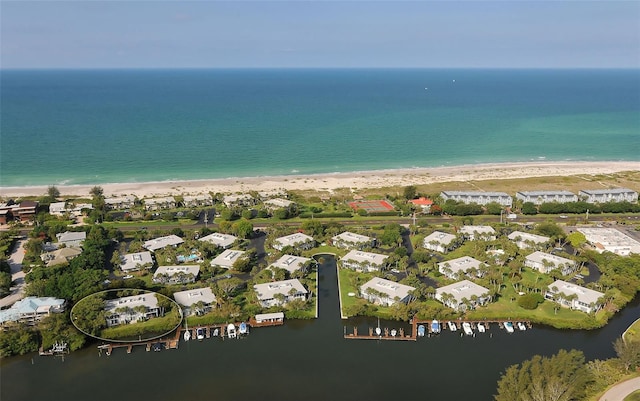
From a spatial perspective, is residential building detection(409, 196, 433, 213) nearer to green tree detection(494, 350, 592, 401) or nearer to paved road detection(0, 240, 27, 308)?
green tree detection(494, 350, 592, 401)

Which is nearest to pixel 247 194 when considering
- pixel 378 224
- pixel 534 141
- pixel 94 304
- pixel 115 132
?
pixel 378 224

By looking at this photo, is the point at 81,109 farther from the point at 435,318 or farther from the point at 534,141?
the point at 435,318

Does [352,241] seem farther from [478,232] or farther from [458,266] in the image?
[478,232]

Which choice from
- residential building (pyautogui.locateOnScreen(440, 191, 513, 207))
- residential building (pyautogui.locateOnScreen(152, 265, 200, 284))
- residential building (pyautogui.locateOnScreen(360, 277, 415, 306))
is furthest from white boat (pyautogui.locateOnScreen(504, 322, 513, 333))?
residential building (pyautogui.locateOnScreen(440, 191, 513, 207))

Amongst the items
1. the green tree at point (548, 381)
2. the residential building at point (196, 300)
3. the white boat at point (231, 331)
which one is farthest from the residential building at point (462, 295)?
the residential building at point (196, 300)

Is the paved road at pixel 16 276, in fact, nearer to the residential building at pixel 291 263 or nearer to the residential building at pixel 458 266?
the residential building at pixel 291 263

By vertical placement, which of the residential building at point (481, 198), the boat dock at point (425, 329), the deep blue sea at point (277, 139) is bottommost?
the boat dock at point (425, 329)

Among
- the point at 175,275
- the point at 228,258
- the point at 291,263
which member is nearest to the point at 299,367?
the point at 291,263
